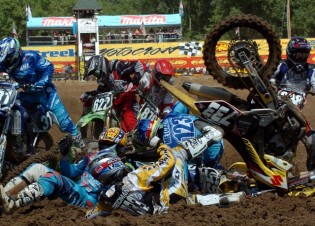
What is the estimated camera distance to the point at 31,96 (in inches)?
366

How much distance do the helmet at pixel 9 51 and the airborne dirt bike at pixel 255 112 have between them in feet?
9.04

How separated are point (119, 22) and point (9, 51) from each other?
38264 mm

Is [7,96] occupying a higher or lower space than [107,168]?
higher

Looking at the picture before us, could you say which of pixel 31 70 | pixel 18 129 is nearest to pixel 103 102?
pixel 31 70

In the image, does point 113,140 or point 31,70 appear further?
point 31,70

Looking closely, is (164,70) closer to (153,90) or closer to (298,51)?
(153,90)

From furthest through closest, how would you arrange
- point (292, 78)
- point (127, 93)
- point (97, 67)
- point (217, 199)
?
1. point (127, 93)
2. point (97, 67)
3. point (292, 78)
4. point (217, 199)

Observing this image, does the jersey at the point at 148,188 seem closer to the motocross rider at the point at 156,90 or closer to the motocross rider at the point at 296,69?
the motocross rider at the point at 296,69

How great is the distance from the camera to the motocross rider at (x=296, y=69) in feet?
27.8

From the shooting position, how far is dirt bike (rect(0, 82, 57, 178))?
7.53m

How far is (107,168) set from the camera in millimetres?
5891

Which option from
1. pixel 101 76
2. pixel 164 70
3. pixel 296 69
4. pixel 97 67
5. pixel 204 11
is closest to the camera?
pixel 296 69

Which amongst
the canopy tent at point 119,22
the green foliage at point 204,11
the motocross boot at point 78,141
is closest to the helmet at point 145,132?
the motocross boot at point 78,141

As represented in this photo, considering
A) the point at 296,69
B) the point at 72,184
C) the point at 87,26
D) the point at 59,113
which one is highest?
the point at 296,69
